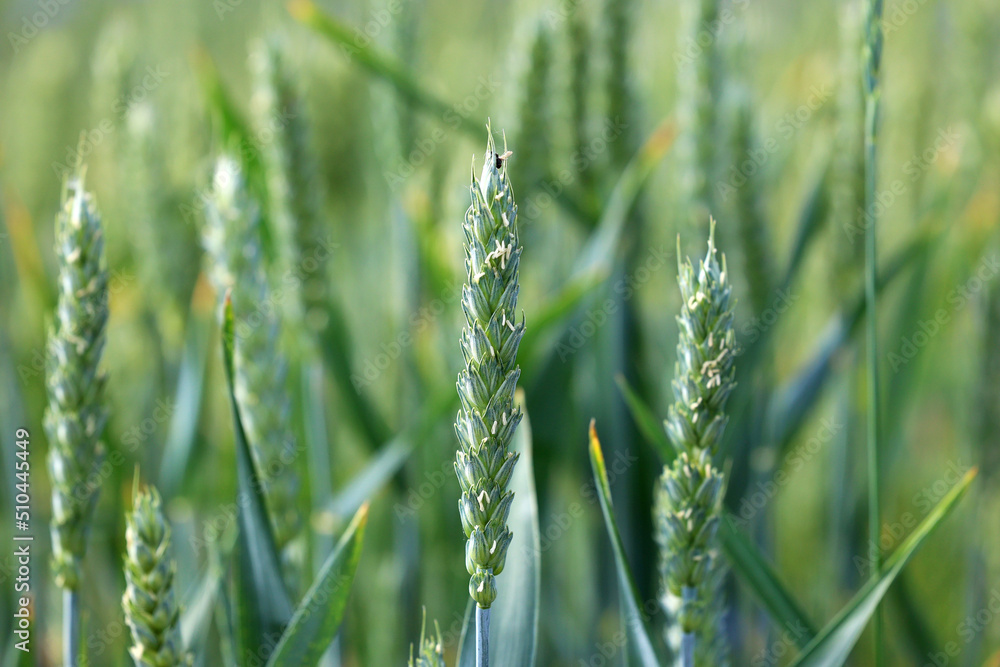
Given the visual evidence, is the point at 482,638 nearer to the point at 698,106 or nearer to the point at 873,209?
the point at 873,209

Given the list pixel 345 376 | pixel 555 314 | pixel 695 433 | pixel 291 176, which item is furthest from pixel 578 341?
pixel 695 433

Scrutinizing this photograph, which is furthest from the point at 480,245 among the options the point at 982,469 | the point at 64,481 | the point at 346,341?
the point at 982,469

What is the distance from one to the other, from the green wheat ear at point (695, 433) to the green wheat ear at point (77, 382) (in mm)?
481

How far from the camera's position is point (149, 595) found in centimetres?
66

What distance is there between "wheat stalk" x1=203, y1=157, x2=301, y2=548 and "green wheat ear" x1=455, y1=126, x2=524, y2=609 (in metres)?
0.39

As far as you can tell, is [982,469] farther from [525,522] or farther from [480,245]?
[480,245]

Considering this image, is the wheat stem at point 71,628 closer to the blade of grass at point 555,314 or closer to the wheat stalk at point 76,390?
the wheat stalk at point 76,390

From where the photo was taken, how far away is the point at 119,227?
1.92 m

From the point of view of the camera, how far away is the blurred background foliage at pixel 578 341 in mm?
1250

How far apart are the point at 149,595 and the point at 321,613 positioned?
133 mm

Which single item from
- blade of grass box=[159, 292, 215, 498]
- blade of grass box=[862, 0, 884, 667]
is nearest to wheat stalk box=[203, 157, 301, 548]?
blade of grass box=[159, 292, 215, 498]

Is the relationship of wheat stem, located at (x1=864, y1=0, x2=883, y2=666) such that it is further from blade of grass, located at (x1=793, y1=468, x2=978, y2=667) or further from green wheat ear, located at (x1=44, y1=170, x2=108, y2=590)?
green wheat ear, located at (x1=44, y1=170, x2=108, y2=590)

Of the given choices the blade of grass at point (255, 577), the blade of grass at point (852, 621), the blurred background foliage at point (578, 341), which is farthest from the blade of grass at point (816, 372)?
the blade of grass at point (255, 577)

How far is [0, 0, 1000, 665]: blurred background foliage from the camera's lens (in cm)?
125
